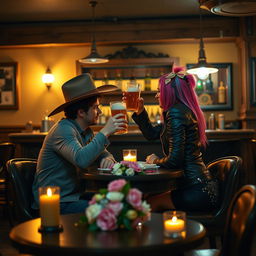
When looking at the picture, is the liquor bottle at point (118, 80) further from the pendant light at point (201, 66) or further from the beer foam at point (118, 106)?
the beer foam at point (118, 106)

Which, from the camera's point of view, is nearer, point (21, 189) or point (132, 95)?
point (21, 189)

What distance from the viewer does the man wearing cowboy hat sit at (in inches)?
120

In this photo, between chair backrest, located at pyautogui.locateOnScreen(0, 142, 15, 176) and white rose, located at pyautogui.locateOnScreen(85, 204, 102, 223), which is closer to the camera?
white rose, located at pyautogui.locateOnScreen(85, 204, 102, 223)

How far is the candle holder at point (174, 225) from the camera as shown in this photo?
182 centimetres

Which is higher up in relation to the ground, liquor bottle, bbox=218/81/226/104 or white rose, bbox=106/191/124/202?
liquor bottle, bbox=218/81/226/104

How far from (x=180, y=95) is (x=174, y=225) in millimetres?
1818

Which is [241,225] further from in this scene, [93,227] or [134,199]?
[93,227]

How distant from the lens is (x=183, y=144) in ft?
11.2

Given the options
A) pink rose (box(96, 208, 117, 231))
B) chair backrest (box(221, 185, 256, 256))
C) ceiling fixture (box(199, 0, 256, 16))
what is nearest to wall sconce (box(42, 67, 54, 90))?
ceiling fixture (box(199, 0, 256, 16))

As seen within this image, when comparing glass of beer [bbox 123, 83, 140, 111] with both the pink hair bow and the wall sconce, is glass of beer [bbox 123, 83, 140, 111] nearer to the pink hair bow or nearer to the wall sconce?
the pink hair bow

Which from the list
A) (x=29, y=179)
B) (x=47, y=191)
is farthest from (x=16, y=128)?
(x=47, y=191)

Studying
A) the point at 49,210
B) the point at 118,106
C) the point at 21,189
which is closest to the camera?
the point at 49,210

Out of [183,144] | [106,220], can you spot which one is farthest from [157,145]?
[106,220]

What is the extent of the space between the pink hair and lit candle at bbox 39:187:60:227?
166 centimetres
